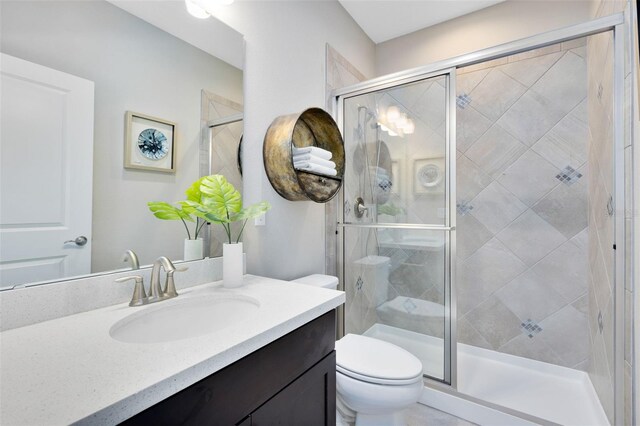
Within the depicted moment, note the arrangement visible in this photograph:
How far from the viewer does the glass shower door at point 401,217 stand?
66.4 inches

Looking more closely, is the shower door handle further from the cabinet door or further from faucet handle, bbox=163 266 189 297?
faucet handle, bbox=163 266 189 297

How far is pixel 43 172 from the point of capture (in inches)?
31.0

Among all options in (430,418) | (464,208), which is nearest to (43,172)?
(430,418)

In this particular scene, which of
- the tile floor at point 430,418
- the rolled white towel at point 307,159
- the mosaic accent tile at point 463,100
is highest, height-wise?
the mosaic accent tile at point 463,100

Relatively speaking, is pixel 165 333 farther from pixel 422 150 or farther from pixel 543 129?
pixel 543 129

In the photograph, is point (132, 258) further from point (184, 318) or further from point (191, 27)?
point (191, 27)

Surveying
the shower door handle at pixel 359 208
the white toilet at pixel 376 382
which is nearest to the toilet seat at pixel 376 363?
the white toilet at pixel 376 382

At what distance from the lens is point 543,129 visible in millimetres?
2107

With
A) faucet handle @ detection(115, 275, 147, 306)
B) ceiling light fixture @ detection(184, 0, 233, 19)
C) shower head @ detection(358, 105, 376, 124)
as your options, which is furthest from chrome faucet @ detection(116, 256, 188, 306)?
shower head @ detection(358, 105, 376, 124)

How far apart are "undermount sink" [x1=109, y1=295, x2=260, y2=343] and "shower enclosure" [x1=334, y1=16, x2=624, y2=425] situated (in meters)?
1.11

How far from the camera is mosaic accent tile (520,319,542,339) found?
211 cm

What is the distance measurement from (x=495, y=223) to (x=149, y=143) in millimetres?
2346

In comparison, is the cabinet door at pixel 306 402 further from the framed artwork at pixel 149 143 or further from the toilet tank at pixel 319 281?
the framed artwork at pixel 149 143

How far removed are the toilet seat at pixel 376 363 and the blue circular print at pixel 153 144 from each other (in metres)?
1.19
